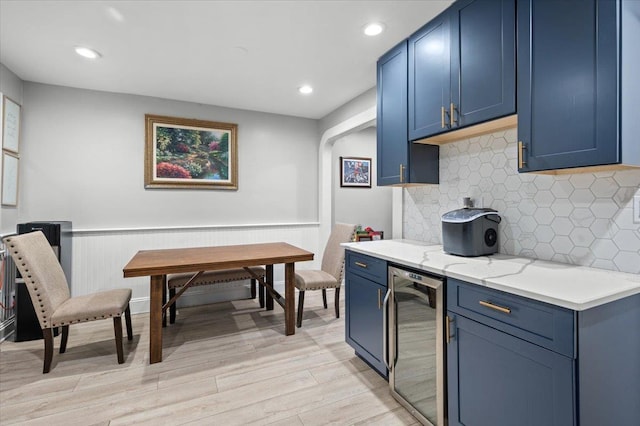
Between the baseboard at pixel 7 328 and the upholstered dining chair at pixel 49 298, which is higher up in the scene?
the upholstered dining chair at pixel 49 298

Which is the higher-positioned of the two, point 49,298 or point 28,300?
point 49,298

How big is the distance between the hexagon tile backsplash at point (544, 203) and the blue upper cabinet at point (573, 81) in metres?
0.30

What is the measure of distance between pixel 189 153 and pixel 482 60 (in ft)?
10.8

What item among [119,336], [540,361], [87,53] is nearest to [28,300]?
[119,336]

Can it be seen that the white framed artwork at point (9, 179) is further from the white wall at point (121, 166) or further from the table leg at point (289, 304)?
the table leg at point (289, 304)

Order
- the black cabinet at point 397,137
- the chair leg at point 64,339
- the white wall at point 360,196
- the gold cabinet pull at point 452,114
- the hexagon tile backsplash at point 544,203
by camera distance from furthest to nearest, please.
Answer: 1. the white wall at point 360,196
2. the chair leg at point 64,339
3. the black cabinet at point 397,137
4. the gold cabinet pull at point 452,114
5. the hexagon tile backsplash at point 544,203

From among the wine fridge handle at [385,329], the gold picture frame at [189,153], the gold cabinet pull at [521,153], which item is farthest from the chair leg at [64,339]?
the gold cabinet pull at [521,153]

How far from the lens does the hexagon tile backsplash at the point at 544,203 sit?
1.42 m

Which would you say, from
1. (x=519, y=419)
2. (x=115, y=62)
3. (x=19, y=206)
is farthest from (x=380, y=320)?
(x=19, y=206)

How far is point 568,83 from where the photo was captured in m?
1.34

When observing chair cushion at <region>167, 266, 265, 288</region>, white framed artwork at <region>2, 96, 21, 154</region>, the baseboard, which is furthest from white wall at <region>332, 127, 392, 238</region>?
the baseboard

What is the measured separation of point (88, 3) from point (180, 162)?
1.94 meters

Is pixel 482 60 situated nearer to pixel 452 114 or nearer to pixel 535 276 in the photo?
pixel 452 114

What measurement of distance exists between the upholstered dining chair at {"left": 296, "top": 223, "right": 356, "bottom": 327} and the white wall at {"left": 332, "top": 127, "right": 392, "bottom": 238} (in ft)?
4.83
